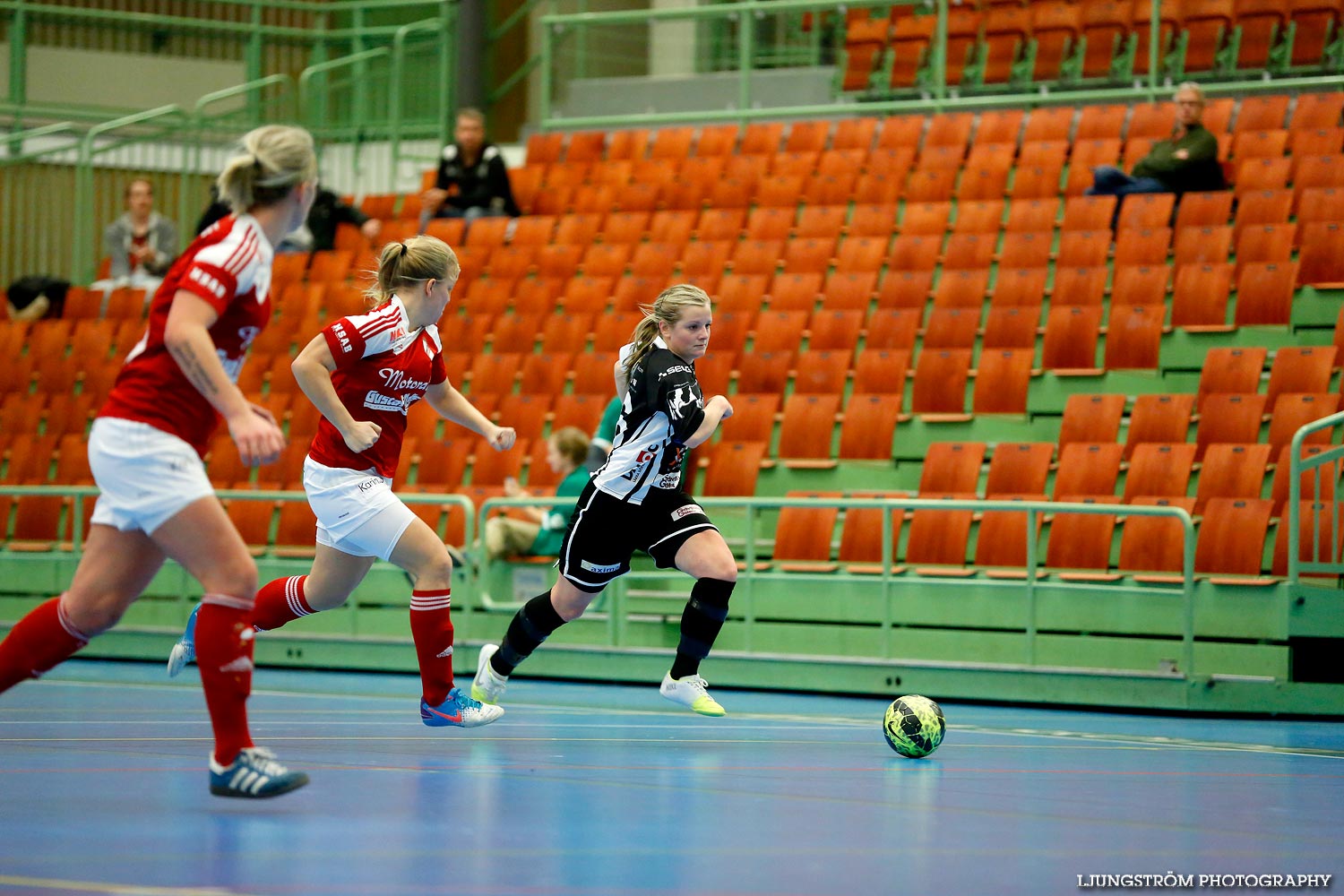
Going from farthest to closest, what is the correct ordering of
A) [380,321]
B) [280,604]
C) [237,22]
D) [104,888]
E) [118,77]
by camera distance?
[237,22], [118,77], [280,604], [380,321], [104,888]

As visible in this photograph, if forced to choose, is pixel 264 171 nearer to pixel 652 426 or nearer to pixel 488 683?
pixel 652 426

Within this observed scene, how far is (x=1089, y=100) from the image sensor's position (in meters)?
15.0

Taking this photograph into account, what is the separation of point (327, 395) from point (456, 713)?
54.5 inches

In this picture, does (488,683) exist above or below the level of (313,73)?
below

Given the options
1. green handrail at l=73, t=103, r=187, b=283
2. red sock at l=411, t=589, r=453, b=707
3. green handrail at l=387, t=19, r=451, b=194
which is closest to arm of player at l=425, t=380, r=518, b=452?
red sock at l=411, t=589, r=453, b=707

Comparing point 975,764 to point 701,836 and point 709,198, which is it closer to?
point 701,836

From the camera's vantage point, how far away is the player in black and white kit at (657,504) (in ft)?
21.2

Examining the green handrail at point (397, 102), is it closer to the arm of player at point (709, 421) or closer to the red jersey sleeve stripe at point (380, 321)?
the arm of player at point (709, 421)

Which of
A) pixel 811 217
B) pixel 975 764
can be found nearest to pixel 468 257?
pixel 811 217

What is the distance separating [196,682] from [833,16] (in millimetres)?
11130

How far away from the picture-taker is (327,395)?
18.2 feet

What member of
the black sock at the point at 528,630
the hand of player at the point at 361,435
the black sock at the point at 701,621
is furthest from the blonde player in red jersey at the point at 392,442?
the black sock at the point at 701,621

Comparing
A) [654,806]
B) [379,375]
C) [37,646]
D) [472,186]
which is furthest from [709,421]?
[472,186]

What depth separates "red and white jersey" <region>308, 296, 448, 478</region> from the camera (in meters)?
5.71
